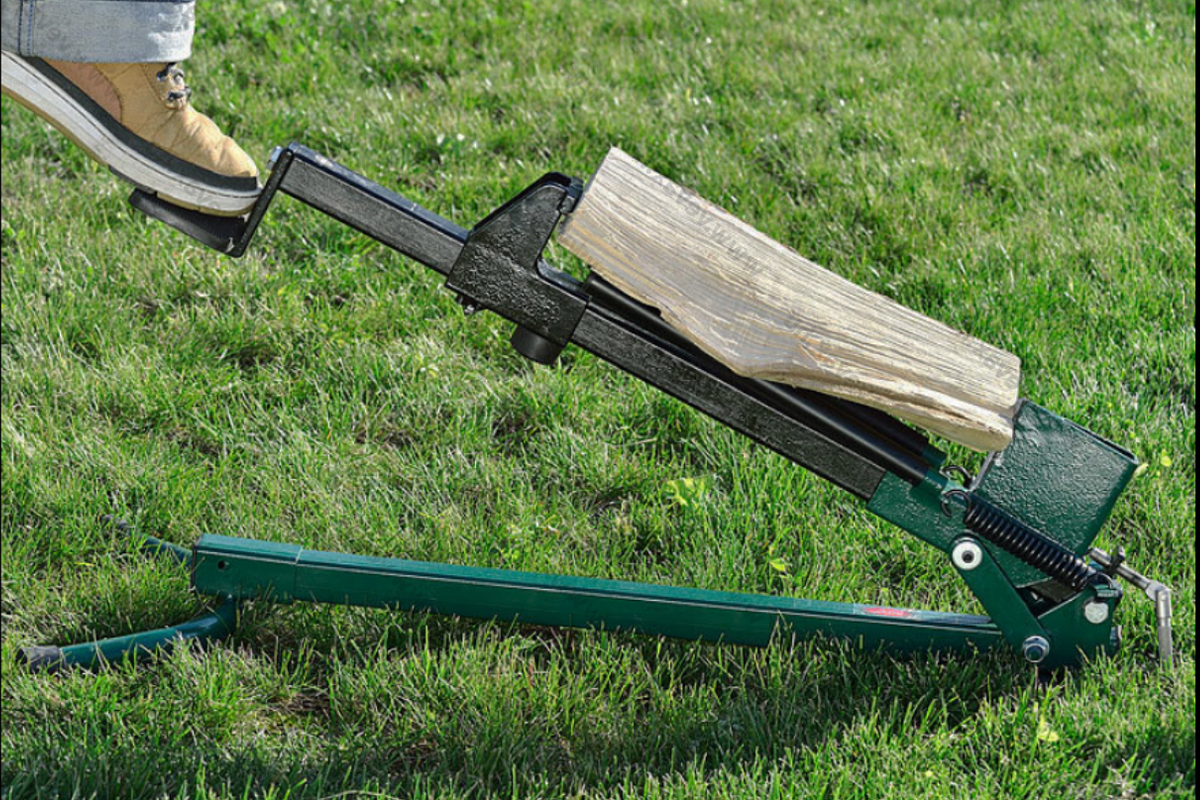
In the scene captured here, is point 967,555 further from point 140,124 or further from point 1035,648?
point 140,124

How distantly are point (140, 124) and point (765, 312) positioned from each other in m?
1.17

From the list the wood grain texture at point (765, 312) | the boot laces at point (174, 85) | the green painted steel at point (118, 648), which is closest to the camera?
the wood grain texture at point (765, 312)

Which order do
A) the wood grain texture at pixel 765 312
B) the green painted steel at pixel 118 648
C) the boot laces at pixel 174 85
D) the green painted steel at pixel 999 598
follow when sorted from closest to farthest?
the wood grain texture at pixel 765 312, the boot laces at pixel 174 85, the green painted steel at pixel 999 598, the green painted steel at pixel 118 648

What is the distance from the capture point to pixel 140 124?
89.5 inches

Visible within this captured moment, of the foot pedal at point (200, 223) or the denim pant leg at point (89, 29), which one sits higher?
the denim pant leg at point (89, 29)

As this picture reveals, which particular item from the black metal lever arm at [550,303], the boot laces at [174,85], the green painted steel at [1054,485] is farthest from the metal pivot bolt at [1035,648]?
the boot laces at [174,85]

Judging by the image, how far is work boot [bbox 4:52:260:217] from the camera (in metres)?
2.23

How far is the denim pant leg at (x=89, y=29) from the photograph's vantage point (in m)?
2.16

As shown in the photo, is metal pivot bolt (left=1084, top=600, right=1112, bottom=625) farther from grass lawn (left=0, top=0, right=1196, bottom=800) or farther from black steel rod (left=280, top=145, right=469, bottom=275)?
black steel rod (left=280, top=145, right=469, bottom=275)

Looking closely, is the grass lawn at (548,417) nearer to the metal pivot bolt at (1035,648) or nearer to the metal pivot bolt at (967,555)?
the metal pivot bolt at (1035,648)

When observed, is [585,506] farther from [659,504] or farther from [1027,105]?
[1027,105]

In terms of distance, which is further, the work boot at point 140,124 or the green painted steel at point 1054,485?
the green painted steel at point 1054,485

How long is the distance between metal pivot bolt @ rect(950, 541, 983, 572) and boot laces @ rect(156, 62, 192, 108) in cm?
162

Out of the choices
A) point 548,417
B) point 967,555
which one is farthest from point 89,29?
point 967,555
